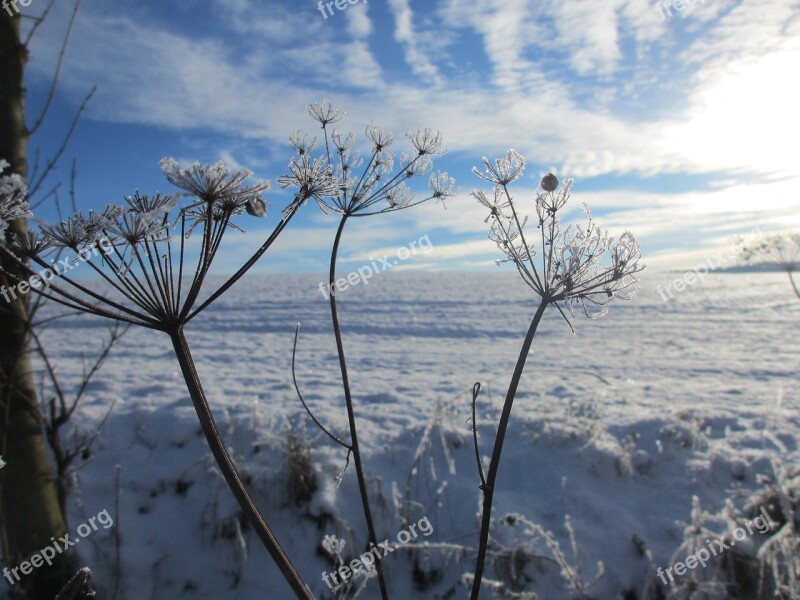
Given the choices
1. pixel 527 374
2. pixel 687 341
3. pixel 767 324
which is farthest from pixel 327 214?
pixel 767 324

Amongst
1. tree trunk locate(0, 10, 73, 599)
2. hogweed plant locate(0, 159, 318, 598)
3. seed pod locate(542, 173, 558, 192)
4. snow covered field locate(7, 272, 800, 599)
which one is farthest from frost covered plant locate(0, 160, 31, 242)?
tree trunk locate(0, 10, 73, 599)

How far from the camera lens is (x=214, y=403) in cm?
656

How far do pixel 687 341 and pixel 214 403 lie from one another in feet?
36.6

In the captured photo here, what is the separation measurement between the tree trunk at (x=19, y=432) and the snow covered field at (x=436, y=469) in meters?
0.52

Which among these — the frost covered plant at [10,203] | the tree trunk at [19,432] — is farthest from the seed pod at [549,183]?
the tree trunk at [19,432]

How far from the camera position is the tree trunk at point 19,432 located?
313cm

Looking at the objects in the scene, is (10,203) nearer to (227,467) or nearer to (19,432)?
(227,467)

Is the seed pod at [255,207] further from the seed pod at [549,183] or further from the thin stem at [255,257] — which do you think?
the seed pod at [549,183]

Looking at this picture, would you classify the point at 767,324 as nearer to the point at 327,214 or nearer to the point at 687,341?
the point at 687,341

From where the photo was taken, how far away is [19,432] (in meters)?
3.37

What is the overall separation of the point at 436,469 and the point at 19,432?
11.3 ft

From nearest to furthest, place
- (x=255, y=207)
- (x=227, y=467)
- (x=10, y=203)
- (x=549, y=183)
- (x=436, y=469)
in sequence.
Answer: (x=227, y=467) < (x=10, y=203) < (x=255, y=207) < (x=549, y=183) < (x=436, y=469)

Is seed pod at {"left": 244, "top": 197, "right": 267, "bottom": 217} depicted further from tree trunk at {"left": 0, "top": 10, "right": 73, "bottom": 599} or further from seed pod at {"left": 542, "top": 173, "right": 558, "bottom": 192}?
tree trunk at {"left": 0, "top": 10, "right": 73, "bottom": 599}

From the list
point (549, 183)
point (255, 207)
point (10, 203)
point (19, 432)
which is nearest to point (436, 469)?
point (19, 432)
